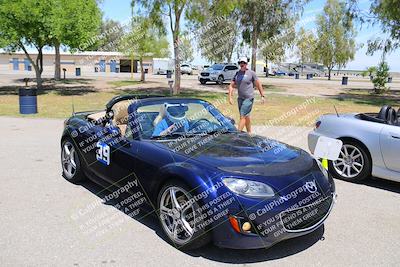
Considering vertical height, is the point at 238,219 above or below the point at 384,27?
below

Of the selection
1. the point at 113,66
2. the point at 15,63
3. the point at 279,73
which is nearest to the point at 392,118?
the point at 113,66

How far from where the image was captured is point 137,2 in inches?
885

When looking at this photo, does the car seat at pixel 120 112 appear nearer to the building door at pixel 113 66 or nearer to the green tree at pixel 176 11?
the green tree at pixel 176 11

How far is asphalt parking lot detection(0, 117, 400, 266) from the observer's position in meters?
3.55

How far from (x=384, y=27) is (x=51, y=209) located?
80.4 ft

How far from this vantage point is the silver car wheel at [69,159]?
5.71 m

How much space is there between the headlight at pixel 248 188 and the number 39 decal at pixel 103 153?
1.86 m

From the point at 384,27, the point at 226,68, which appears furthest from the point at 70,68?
the point at 384,27

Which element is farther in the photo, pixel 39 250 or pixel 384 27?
pixel 384 27

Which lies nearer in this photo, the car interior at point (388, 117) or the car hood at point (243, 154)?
the car hood at point (243, 154)

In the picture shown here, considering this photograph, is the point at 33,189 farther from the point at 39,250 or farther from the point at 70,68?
the point at 70,68

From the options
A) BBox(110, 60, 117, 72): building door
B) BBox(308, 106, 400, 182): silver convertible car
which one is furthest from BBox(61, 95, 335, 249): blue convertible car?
BBox(110, 60, 117, 72): building door

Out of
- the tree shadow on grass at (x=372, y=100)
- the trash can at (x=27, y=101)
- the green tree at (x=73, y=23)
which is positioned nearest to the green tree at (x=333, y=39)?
the tree shadow on grass at (x=372, y=100)

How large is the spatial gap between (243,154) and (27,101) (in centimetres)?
1170
